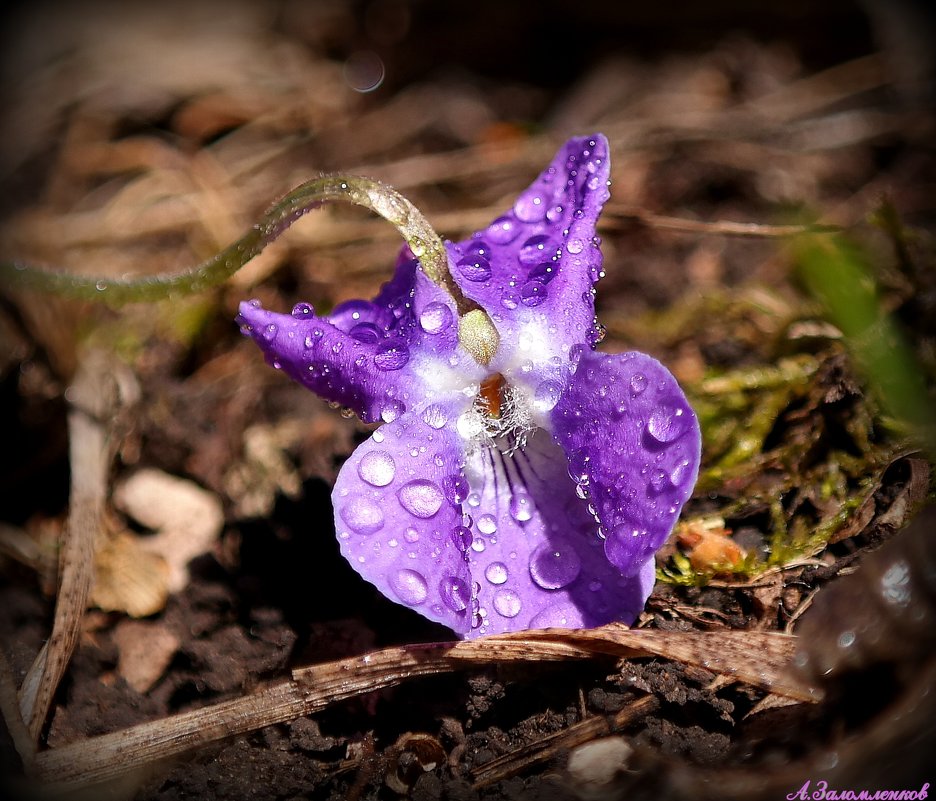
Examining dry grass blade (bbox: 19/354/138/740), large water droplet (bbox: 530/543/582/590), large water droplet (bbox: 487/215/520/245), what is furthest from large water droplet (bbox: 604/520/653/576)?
dry grass blade (bbox: 19/354/138/740)

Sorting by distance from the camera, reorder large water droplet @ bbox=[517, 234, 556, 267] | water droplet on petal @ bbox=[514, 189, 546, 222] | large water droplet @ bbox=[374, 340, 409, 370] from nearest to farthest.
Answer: large water droplet @ bbox=[374, 340, 409, 370], large water droplet @ bbox=[517, 234, 556, 267], water droplet on petal @ bbox=[514, 189, 546, 222]

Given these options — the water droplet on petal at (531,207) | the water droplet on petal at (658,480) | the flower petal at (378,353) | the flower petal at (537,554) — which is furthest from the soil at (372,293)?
the water droplet on petal at (531,207)

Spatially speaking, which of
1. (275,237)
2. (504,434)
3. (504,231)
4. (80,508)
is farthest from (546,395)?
(80,508)

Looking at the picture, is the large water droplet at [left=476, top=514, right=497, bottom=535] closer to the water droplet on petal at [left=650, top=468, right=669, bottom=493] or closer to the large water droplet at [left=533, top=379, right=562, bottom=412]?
the large water droplet at [left=533, top=379, right=562, bottom=412]

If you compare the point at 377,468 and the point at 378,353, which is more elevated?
the point at 378,353

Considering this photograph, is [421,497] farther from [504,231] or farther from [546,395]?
[504,231]

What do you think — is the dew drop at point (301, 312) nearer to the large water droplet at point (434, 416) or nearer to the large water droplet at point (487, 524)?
the large water droplet at point (434, 416)
